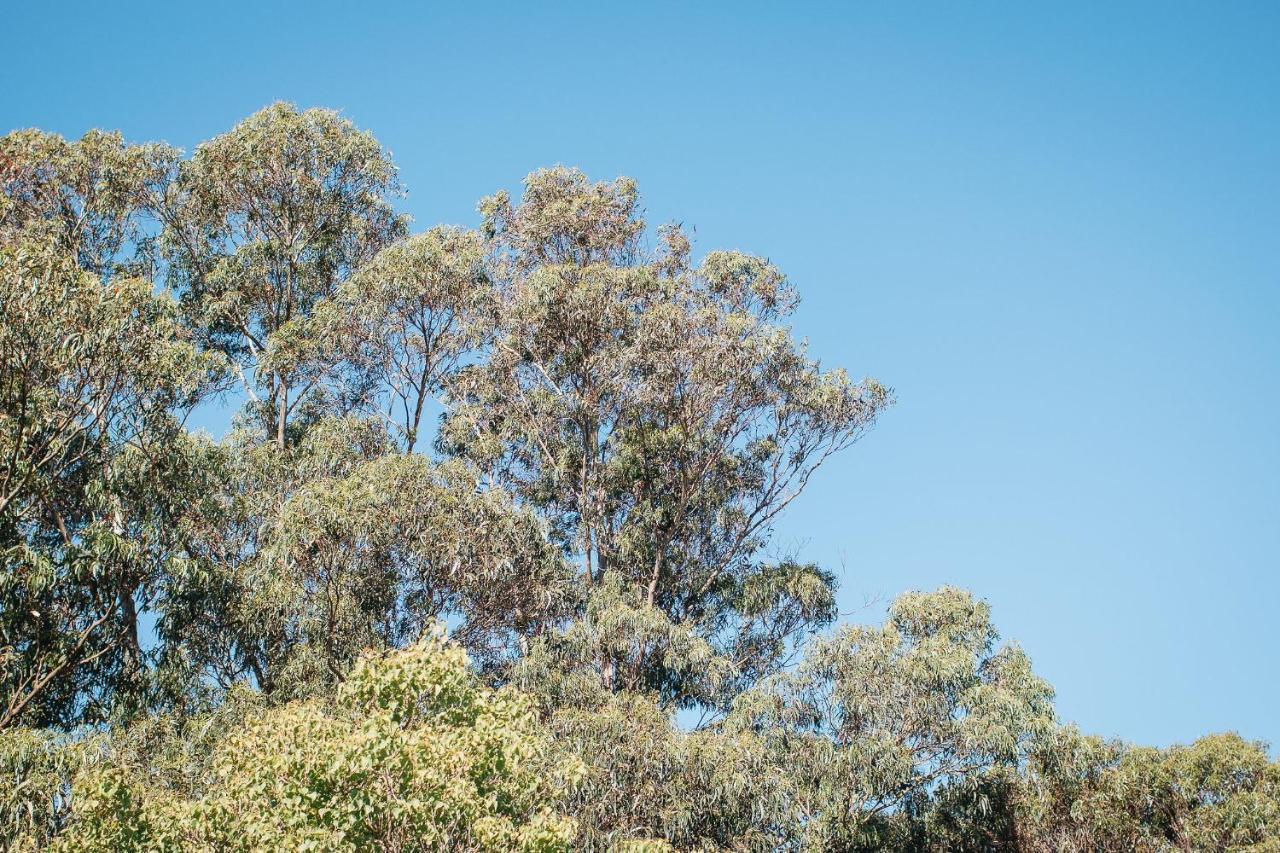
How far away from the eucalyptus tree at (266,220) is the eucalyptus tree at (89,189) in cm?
45

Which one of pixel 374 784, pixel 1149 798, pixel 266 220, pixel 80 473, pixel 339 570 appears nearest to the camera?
pixel 374 784

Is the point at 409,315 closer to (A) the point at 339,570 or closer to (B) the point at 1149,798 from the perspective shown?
(A) the point at 339,570

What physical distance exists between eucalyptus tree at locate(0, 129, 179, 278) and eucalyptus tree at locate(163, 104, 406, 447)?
450 mm

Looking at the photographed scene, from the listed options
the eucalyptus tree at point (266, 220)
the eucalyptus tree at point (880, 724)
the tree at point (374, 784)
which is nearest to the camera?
the tree at point (374, 784)

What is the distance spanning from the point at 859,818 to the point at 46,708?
8940mm

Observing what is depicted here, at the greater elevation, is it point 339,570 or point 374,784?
point 339,570

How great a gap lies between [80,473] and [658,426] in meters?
8.16

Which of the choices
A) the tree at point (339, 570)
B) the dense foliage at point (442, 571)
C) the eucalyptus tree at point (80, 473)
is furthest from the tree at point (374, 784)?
the tree at point (339, 570)

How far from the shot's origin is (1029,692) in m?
14.0

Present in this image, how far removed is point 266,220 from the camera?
19672mm

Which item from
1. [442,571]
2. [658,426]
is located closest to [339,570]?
[442,571]

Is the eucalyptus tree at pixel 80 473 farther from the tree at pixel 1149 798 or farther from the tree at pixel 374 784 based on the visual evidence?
the tree at pixel 1149 798

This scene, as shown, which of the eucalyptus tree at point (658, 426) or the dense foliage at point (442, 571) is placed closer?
the dense foliage at point (442, 571)

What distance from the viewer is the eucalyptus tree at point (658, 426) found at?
17359mm
